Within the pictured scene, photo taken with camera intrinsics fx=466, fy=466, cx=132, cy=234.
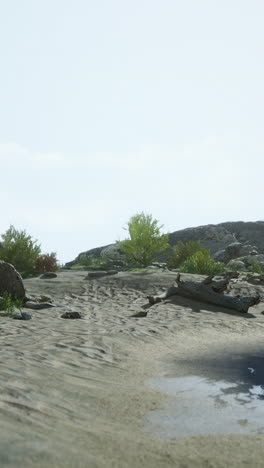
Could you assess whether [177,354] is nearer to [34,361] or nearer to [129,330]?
[129,330]

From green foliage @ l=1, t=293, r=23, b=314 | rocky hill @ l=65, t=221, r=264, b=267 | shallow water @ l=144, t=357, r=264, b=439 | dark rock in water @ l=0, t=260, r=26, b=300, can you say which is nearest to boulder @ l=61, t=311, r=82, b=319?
green foliage @ l=1, t=293, r=23, b=314

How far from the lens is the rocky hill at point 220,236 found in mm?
31052

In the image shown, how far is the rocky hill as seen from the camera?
31.1 metres

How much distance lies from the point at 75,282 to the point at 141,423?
11637 mm

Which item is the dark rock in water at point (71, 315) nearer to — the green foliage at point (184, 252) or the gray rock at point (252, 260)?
the green foliage at point (184, 252)

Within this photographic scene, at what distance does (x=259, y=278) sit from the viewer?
16.3m

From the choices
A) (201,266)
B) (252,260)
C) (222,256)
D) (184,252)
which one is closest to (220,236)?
(222,256)

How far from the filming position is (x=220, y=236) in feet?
106

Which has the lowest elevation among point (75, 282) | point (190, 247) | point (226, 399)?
point (226, 399)

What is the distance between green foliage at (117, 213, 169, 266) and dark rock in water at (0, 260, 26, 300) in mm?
9415

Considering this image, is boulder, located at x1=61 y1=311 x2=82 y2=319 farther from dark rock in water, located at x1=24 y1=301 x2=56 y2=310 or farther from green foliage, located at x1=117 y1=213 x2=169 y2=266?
green foliage, located at x1=117 y1=213 x2=169 y2=266

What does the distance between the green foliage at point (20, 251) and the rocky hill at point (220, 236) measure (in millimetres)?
10784

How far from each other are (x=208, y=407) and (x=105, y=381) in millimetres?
1192

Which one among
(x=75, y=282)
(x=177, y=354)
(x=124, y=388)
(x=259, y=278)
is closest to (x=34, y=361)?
(x=124, y=388)
